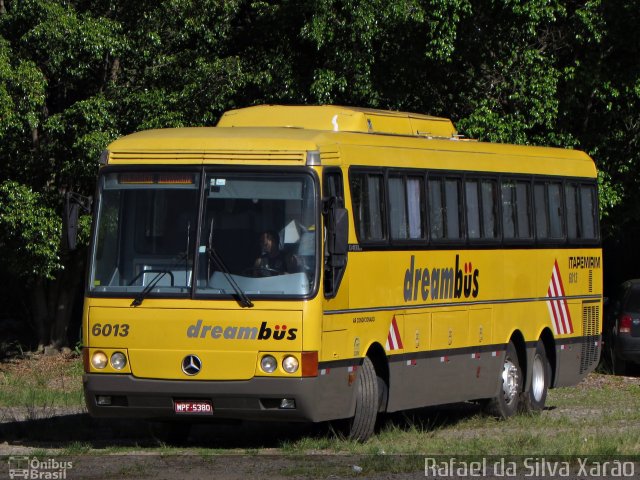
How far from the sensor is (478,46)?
2427cm

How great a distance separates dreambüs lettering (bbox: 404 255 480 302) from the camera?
50.9 ft

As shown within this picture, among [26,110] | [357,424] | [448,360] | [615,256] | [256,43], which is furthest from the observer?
[615,256]

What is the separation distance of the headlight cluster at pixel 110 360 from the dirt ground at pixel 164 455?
0.79 meters

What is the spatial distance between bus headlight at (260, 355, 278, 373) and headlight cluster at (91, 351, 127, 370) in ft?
4.37

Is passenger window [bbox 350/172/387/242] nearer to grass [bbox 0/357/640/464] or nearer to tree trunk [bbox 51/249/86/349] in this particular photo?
grass [bbox 0/357/640/464]

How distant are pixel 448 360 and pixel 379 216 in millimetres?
2241

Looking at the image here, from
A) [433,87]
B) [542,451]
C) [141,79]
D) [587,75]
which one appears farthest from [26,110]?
[542,451]

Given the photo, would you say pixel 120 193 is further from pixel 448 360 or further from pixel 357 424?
pixel 448 360

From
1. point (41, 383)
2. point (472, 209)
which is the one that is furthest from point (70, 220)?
A: point (41, 383)

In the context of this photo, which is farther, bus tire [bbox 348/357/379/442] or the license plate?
bus tire [bbox 348/357/379/442]

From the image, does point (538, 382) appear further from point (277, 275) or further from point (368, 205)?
point (277, 275)

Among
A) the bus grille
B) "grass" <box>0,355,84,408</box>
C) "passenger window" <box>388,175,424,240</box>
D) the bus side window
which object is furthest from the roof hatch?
"grass" <box>0,355,84,408</box>

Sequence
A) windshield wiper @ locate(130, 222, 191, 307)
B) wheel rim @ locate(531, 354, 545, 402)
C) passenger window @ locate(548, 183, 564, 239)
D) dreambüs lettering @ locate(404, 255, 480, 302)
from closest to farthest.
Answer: windshield wiper @ locate(130, 222, 191, 307) → dreambüs lettering @ locate(404, 255, 480, 302) → wheel rim @ locate(531, 354, 545, 402) → passenger window @ locate(548, 183, 564, 239)

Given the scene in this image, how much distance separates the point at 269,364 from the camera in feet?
43.4
